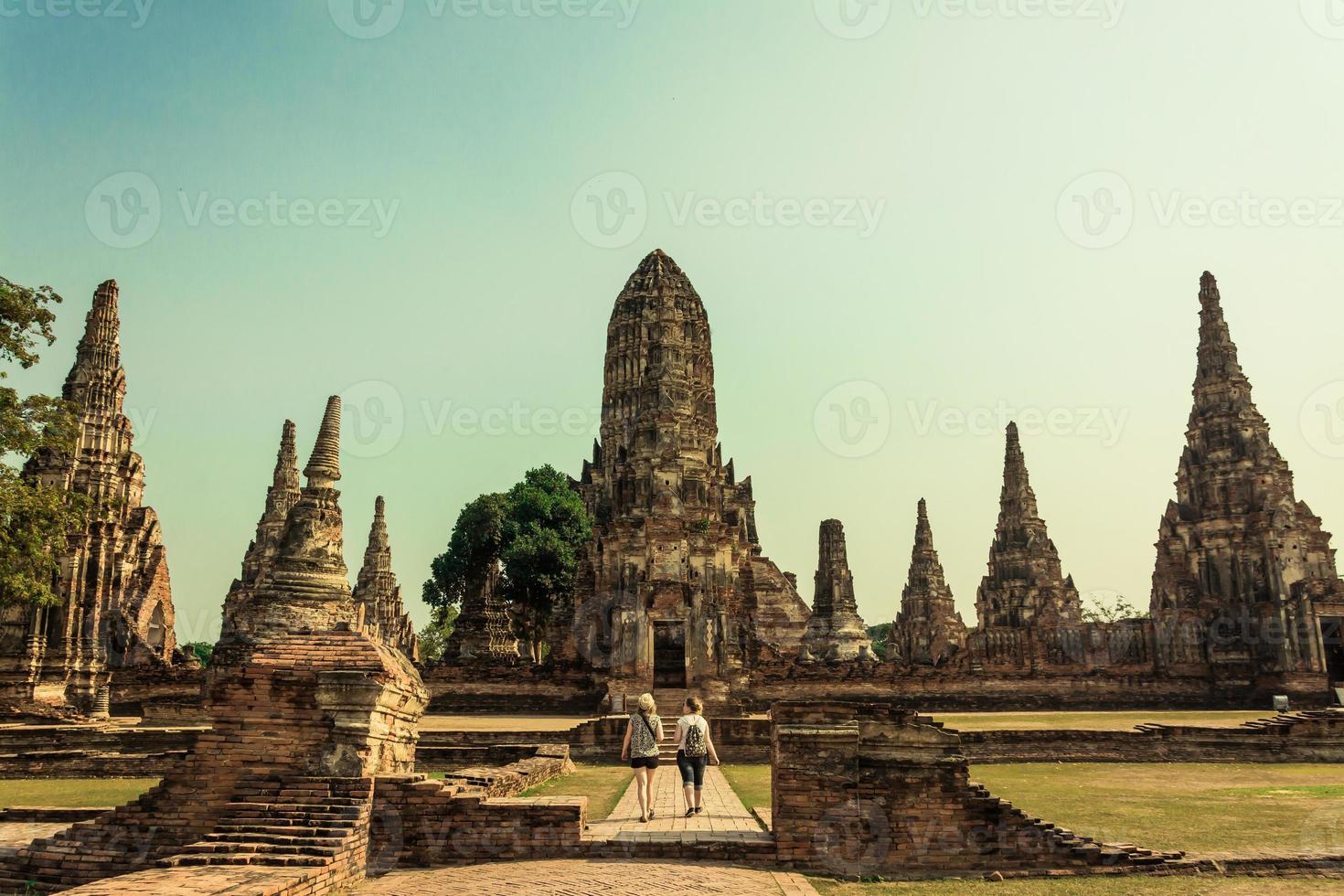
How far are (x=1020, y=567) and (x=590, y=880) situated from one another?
45688 mm

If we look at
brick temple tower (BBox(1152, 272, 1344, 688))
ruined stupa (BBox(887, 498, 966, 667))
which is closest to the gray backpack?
brick temple tower (BBox(1152, 272, 1344, 688))

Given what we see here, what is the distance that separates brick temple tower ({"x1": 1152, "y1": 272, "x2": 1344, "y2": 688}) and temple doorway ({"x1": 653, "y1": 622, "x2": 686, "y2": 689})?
58.0ft

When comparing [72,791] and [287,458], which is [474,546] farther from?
[72,791]

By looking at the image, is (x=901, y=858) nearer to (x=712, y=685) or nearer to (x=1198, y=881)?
(x=1198, y=881)

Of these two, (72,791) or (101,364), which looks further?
(101,364)

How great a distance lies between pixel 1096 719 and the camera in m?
27.7

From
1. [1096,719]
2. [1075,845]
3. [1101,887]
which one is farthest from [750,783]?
[1096,719]

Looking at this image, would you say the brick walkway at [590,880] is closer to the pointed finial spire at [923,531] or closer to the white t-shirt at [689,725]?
the white t-shirt at [689,725]

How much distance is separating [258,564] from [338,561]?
23.2m

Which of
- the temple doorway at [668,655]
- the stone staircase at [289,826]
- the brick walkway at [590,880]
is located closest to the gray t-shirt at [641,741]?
the brick walkway at [590,880]

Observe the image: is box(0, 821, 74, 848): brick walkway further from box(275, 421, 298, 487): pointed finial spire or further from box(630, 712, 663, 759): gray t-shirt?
box(275, 421, 298, 487): pointed finial spire

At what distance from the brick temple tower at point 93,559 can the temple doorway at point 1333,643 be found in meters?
38.5

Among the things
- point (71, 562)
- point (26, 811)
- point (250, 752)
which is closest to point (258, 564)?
point (71, 562)

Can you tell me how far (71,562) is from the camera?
27016mm
